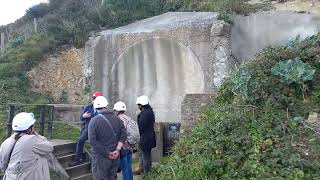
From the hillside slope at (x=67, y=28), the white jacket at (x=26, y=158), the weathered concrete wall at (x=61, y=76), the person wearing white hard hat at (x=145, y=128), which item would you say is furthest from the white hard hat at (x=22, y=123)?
the weathered concrete wall at (x=61, y=76)

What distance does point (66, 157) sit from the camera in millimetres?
9125

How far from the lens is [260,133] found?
6.12 meters

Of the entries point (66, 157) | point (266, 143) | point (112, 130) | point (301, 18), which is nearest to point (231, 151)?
point (266, 143)

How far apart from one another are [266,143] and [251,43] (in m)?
7.44

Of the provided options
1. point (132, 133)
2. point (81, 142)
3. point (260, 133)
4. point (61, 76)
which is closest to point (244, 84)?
point (260, 133)

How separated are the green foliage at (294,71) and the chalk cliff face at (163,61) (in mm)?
5341

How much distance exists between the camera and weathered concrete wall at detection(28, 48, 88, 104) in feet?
Answer: 52.2

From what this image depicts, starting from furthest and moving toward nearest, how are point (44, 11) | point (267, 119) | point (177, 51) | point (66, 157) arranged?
point (44, 11)
point (177, 51)
point (66, 157)
point (267, 119)

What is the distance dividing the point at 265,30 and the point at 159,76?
3.64 m

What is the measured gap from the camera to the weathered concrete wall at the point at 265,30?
12.4 m

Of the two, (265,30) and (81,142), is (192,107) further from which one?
(265,30)

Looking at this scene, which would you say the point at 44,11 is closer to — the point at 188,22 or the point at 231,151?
the point at 188,22

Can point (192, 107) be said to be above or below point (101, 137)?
above

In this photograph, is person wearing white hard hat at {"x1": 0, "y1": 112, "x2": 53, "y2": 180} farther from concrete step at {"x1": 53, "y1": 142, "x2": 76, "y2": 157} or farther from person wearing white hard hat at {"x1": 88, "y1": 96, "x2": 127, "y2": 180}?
concrete step at {"x1": 53, "y1": 142, "x2": 76, "y2": 157}
